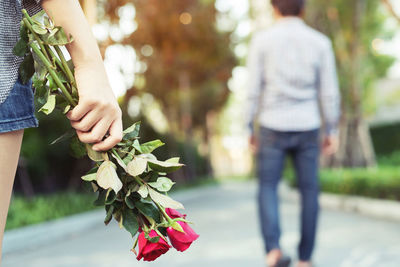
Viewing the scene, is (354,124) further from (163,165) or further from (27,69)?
(27,69)

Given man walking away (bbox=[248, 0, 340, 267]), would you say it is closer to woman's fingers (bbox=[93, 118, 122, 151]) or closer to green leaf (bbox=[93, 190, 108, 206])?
green leaf (bbox=[93, 190, 108, 206])

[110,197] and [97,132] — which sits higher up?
[97,132]

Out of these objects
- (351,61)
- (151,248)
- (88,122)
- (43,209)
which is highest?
(88,122)

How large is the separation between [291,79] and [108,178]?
302 centimetres

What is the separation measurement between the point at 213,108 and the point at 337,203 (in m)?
20.7

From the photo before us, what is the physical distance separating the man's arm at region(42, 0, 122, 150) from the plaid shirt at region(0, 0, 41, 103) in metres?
0.08

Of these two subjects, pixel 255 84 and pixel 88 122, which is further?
pixel 255 84

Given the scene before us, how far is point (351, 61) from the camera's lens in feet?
47.3

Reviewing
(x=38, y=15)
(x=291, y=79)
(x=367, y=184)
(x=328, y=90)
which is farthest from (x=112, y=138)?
(x=367, y=184)

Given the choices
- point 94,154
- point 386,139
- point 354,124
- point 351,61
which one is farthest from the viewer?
point 386,139

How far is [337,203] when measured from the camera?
377 inches

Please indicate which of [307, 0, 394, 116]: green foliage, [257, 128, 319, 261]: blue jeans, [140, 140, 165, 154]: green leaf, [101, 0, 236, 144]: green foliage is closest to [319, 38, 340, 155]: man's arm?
[257, 128, 319, 261]: blue jeans

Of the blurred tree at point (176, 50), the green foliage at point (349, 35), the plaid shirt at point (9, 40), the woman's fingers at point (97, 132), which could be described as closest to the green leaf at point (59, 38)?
the plaid shirt at point (9, 40)

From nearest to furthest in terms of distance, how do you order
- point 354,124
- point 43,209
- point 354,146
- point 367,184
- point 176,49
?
point 43,209 → point 367,184 → point 354,124 → point 354,146 → point 176,49
